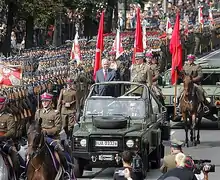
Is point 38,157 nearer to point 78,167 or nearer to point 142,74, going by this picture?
point 78,167

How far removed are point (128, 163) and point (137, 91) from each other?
9852 mm

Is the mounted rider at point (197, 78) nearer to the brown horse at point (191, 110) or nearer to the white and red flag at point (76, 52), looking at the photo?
the brown horse at point (191, 110)

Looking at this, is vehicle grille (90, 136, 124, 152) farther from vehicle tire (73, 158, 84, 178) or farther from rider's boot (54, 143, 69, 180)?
rider's boot (54, 143, 69, 180)

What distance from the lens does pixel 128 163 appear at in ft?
43.3

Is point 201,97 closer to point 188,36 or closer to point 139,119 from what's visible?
point 139,119

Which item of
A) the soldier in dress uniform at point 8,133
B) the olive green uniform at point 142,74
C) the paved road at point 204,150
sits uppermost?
the soldier in dress uniform at point 8,133

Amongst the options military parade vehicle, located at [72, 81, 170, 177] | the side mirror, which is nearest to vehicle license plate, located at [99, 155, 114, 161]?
military parade vehicle, located at [72, 81, 170, 177]

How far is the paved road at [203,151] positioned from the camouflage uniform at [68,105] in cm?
244

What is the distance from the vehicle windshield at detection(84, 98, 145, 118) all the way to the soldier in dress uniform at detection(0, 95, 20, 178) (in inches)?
127

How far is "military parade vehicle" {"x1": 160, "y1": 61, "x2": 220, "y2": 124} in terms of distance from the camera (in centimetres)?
2806

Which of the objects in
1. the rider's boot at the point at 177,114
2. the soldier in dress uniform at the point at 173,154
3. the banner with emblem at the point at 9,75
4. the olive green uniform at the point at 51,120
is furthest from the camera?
the rider's boot at the point at 177,114

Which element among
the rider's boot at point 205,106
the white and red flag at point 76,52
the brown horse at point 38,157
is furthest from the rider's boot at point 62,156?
the white and red flag at point 76,52

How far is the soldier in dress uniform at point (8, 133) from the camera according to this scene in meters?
15.9

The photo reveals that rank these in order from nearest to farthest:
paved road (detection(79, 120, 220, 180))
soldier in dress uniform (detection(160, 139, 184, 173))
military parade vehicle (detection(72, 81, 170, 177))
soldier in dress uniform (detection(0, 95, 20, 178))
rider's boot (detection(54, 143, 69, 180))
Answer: soldier in dress uniform (detection(160, 139, 184, 173)), rider's boot (detection(54, 143, 69, 180)), soldier in dress uniform (detection(0, 95, 20, 178)), military parade vehicle (detection(72, 81, 170, 177)), paved road (detection(79, 120, 220, 180))
